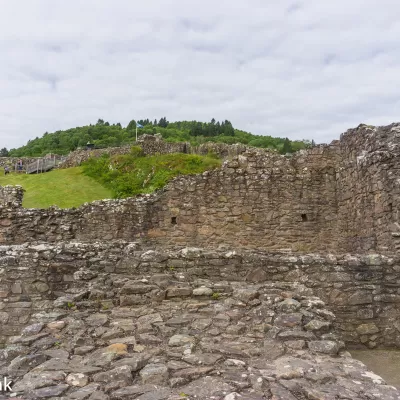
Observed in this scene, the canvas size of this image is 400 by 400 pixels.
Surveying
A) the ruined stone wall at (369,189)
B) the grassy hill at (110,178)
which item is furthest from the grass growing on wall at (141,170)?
the ruined stone wall at (369,189)

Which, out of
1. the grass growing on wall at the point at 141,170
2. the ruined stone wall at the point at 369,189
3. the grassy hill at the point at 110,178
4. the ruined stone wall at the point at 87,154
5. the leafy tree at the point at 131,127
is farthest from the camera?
the leafy tree at the point at 131,127

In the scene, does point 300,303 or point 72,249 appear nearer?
point 300,303

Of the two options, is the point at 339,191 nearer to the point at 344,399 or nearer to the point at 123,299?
the point at 123,299

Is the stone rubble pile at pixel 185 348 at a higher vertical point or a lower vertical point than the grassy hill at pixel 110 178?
lower

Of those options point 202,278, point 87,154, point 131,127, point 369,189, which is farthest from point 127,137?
point 202,278

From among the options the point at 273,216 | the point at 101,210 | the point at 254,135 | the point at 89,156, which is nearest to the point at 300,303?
the point at 273,216

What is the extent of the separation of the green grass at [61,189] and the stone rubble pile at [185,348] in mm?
19799

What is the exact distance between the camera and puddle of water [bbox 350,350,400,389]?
541 centimetres

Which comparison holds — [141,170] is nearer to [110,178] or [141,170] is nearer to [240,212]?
[110,178]

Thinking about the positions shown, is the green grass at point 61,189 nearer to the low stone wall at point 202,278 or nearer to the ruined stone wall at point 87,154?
the ruined stone wall at point 87,154

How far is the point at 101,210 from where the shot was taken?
13508 millimetres

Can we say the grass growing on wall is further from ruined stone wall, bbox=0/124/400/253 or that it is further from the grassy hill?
ruined stone wall, bbox=0/124/400/253

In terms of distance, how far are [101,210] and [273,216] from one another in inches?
231

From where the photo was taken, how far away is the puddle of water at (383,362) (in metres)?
5.41
